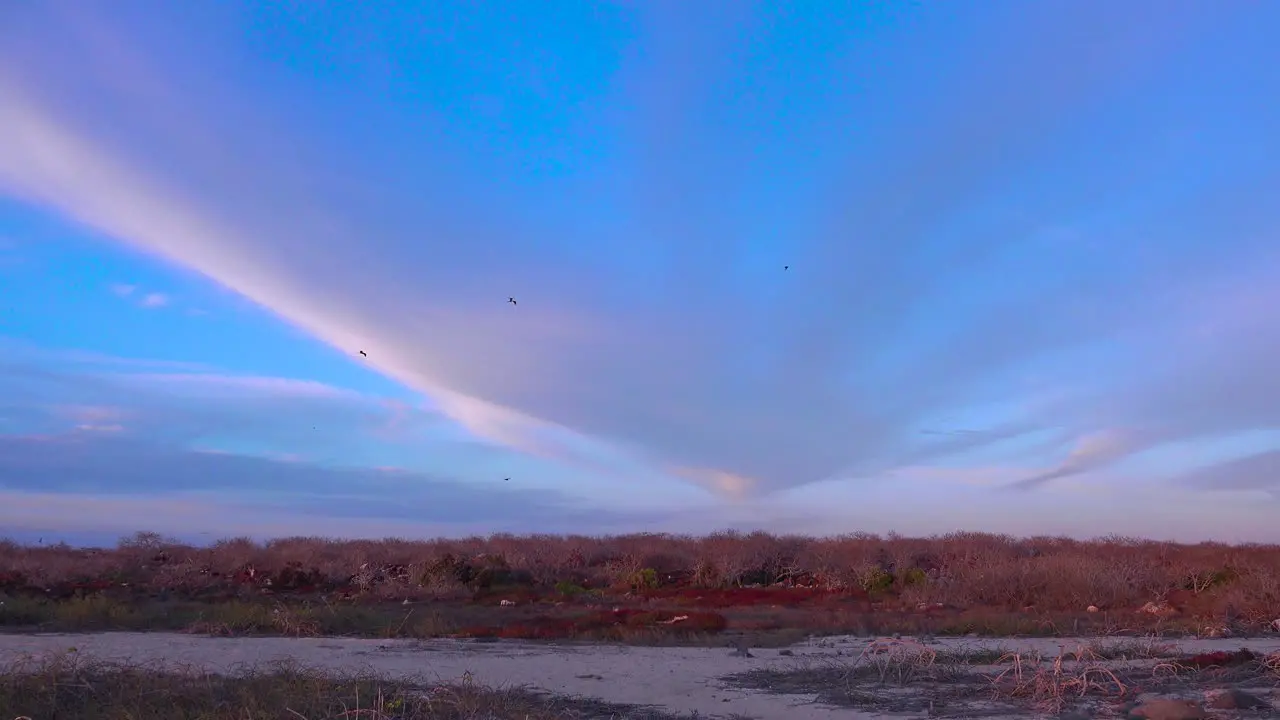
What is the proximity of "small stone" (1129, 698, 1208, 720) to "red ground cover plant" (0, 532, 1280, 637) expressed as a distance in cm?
880

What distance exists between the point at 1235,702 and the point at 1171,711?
147 centimetres

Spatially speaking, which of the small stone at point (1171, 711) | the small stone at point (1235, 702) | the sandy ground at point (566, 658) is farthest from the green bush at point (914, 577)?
the small stone at point (1171, 711)

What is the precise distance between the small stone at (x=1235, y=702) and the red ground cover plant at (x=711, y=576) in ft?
26.1

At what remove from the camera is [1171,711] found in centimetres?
884

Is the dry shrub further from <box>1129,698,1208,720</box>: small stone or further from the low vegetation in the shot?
<box>1129,698,1208,720</box>: small stone

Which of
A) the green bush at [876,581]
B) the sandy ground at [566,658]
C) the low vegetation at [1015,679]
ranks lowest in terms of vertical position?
the sandy ground at [566,658]

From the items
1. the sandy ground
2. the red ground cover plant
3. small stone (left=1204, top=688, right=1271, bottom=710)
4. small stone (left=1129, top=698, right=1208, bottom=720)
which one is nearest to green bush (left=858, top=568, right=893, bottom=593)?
the red ground cover plant

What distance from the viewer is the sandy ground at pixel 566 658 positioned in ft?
37.3

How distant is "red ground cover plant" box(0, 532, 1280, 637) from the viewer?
21656 millimetres

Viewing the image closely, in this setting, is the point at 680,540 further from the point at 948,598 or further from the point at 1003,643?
the point at 1003,643

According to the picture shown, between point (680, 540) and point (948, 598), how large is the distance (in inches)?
700

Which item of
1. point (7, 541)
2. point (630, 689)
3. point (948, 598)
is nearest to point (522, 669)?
point (630, 689)

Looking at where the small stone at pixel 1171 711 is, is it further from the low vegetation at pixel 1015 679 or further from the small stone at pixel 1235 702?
the small stone at pixel 1235 702

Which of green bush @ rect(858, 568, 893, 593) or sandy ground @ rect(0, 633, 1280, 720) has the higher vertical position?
green bush @ rect(858, 568, 893, 593)
